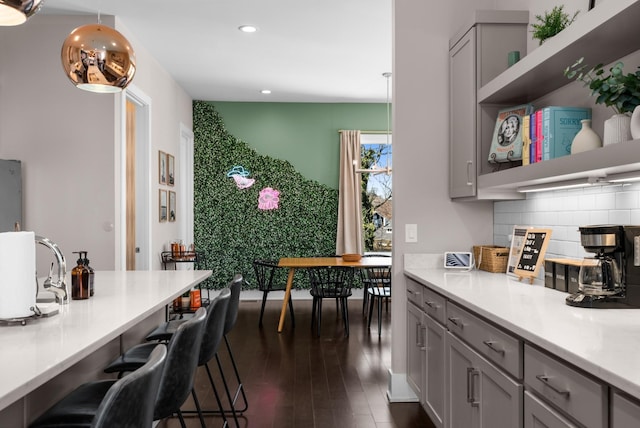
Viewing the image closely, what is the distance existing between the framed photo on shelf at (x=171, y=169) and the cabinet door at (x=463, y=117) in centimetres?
391

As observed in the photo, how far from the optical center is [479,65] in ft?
10.2

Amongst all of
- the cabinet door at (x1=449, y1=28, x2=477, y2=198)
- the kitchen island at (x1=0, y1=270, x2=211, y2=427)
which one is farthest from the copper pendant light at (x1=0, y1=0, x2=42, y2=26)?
the cabinet door at (x1=449, y1=28, x2=477, y2=198)

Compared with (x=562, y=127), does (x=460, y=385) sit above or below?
below

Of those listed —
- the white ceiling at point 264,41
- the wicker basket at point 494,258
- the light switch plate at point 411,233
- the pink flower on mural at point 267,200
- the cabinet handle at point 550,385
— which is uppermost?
the white ceiling at point 264,41

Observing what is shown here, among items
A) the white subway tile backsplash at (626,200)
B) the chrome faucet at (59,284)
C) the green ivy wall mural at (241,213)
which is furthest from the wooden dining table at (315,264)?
the chrome faucet at (59,284)

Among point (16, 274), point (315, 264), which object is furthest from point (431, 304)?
point (315, 264)

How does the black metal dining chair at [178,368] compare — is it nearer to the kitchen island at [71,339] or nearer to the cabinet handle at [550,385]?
the kitchen island at [71,339]

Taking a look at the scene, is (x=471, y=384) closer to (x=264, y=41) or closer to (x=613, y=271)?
(x=613, y=271)

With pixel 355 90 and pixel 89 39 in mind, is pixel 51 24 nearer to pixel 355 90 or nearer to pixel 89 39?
pixel 89 39

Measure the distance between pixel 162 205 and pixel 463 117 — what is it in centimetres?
392

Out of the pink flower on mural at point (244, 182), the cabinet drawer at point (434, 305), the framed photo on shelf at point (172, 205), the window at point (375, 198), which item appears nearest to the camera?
the cabinet drawer at point (434, 305)

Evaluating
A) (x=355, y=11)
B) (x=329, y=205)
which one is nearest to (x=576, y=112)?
(x=355, y=11)

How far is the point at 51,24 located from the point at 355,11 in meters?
2.64

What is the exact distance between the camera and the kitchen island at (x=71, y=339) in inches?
48.9
